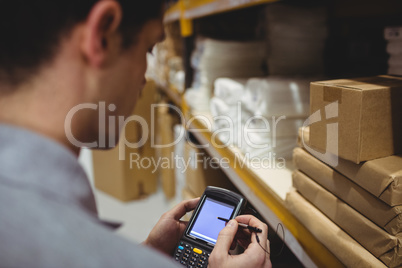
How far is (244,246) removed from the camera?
31.1 inches

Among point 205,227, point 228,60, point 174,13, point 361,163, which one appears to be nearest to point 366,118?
point 361,163

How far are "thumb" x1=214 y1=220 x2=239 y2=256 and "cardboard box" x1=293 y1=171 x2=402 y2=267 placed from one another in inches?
7.2

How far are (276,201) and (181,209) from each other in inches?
9.9

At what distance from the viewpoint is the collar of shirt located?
0.37 meters

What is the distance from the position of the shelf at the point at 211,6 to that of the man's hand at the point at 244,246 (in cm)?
53

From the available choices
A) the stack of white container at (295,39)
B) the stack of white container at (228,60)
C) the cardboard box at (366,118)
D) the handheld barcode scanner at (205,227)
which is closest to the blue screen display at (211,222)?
the handheld barcode scanner at (205,227)

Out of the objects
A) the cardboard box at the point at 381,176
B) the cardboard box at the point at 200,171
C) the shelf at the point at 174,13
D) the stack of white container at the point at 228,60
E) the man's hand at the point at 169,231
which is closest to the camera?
the cardboard box at the point at 381,176

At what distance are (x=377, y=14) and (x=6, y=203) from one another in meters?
1.30

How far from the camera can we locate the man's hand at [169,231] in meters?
0.82

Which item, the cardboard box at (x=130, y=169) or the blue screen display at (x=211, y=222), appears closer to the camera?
the blue screen display at (x=211, y=222)

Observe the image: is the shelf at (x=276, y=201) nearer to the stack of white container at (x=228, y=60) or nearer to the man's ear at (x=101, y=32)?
the stack of white container at (x=228, y=60)

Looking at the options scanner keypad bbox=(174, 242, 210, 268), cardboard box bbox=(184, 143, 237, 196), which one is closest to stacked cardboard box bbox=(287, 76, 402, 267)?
scanner keypad bbox=(174, 242, 210, 268)

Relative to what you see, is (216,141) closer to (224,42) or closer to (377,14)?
(224,42)

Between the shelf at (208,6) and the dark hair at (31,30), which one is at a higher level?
the shelf at (208,6)
